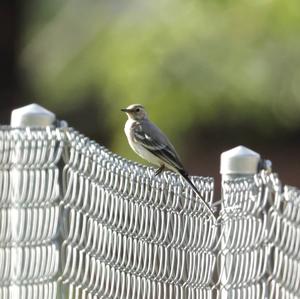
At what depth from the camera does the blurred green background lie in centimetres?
1630

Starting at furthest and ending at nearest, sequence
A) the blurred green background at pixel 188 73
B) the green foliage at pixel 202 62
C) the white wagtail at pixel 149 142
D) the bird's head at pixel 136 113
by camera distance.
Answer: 1. the blurred green background at pixel 188 73
2. the green foliage at pixel 202 62
3. the bird's head at pixel 136 113
4. the white wagtail at pixel 149 142

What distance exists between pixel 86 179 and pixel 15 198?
40 centimetres

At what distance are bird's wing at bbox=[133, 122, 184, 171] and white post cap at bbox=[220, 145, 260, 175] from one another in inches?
92.3

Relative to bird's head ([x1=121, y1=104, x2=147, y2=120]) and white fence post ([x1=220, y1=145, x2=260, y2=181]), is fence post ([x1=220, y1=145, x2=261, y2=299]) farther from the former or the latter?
bird's head ([x1=121, y1=104, x2=147, y2=120])

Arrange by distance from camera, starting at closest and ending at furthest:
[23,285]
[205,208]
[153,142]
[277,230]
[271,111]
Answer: [23,285] → [277,230] → [205,208] → [153,142] → [271,111]

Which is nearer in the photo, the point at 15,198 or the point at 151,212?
the point at 15,198

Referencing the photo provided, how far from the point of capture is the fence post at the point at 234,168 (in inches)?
242

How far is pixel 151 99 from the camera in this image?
16922 mm

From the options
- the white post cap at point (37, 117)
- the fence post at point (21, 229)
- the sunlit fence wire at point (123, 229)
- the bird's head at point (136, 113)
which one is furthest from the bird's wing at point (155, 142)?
the fence post at point (21, 229)

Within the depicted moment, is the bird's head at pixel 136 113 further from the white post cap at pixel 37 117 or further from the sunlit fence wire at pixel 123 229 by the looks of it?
the white post cap at pixel 37 117

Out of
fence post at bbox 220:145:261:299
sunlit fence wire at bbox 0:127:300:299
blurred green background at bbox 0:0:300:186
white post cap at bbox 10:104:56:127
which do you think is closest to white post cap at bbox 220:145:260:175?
fence post at bbox 220:145:261:299

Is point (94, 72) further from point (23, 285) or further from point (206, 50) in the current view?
point (23, 285)

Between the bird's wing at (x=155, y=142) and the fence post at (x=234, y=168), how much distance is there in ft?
7.69

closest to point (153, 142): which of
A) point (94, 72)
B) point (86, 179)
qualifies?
point (86, 179)
